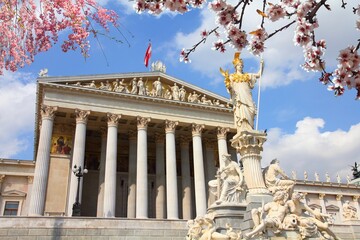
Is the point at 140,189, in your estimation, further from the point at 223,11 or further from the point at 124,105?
the point at 223,11

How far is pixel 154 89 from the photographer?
3650 cm

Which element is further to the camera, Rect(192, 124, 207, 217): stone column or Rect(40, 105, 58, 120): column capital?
Rect(192, 124, 207, 217): stone column

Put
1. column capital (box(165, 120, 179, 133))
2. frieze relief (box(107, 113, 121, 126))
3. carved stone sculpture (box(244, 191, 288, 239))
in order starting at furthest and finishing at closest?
column capital (box(165, 120, 179, 133)), frieze relief (box(107, 113, 121, 126)), carved stone sculpture (box(244, 191, 288, 239))

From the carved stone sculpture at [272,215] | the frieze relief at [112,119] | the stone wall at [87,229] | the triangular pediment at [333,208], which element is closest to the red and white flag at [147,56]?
the frieze relief at [112,119]

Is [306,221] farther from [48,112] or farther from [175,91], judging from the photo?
[175,91]

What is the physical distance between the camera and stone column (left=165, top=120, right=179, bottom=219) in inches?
1218

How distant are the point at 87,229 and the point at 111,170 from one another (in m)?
8.17

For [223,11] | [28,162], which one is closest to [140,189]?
[28,162]

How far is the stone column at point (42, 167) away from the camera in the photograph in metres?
26.6

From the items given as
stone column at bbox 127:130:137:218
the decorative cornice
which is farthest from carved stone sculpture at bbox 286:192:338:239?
the decorative cornice

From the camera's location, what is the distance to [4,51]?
7.20 m

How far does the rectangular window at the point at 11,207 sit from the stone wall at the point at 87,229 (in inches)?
652

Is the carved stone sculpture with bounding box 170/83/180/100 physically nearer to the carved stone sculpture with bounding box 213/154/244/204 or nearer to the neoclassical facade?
the neoclassical facade

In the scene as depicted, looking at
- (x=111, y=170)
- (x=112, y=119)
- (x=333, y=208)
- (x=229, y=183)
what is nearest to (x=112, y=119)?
(x=112, y=119)
